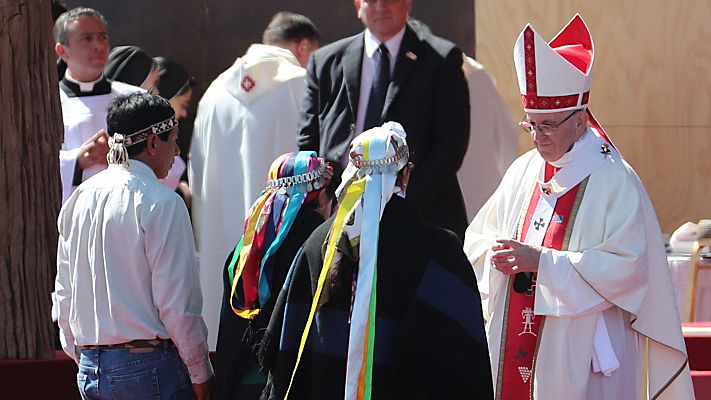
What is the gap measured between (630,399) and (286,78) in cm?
352

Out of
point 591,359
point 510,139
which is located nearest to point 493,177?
point 510,139

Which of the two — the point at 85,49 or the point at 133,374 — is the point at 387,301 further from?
the point at 85,49

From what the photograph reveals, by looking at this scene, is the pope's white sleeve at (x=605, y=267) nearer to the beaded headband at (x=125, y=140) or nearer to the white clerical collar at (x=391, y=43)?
the beaded headband at (x=125, y=140)

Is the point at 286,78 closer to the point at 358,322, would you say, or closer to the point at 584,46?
the point at 584,46

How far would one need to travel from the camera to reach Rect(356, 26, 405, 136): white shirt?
652 cm

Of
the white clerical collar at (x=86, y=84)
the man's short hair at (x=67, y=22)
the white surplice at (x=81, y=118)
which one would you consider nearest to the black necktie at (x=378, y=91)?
the white surplice at (x=81, y=118)

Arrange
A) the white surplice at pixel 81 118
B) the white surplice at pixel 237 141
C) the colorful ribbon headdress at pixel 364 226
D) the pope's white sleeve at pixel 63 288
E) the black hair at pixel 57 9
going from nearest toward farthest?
1. the colorful ribbon headdress at pixel 364 226
2. the pope's white sleeve at pixel 63 288
3. the white surplice at pixel 81 118
4. the white surplice at pixel 237 141
5. the black hair at pixel 57 9

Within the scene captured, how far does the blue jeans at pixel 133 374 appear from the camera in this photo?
4.82 metres

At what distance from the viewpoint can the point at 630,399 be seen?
15.9 feet

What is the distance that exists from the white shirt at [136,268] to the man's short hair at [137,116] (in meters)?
0.11

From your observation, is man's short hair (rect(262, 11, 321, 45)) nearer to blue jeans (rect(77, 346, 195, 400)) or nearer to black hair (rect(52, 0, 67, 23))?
black hair (rect(52, 0, 67, 23))

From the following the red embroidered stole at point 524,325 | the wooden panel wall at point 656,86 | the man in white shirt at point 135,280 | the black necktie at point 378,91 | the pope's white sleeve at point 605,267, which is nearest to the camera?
the pope's white sleeve at point 605,267

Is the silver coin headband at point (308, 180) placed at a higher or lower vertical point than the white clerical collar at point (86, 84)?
lower

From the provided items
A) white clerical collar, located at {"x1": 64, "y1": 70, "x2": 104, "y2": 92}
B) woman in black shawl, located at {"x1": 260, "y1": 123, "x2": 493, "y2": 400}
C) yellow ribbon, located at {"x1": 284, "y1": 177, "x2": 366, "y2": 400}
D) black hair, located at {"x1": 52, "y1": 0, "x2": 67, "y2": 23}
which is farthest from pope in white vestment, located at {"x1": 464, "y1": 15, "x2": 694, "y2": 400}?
black hair, located at {"x1": 52, "y1": 0, "x2": 67, "y2": 23}
